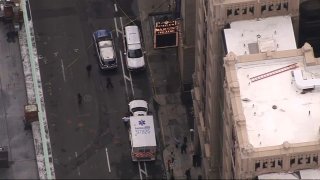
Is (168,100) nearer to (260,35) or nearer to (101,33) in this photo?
(101,33)

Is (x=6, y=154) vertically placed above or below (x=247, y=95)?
below

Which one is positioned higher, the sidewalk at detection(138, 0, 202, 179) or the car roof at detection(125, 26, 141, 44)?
the car roof at detection(125, 26, 141, 44)

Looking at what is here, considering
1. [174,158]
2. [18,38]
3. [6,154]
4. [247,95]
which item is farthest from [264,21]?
[18,38]

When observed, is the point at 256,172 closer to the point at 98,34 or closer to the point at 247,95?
the point at 247,95

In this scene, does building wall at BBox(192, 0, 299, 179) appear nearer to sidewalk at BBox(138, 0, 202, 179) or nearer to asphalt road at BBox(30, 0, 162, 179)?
sidewalk at BBox(138, 0, 202, 179)

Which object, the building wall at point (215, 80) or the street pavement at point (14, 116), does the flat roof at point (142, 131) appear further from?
the street pavement at point (14, 116)

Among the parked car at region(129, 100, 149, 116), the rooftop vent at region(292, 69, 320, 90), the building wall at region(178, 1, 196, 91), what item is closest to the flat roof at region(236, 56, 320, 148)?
the rooftop vent at region(292, 69, 320, 90)

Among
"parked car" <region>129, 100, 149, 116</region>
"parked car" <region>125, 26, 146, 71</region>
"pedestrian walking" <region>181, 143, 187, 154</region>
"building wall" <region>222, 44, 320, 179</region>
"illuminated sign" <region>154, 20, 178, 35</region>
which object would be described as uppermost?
"illuminated sign" <region>154, 20, 178, 35</region>
